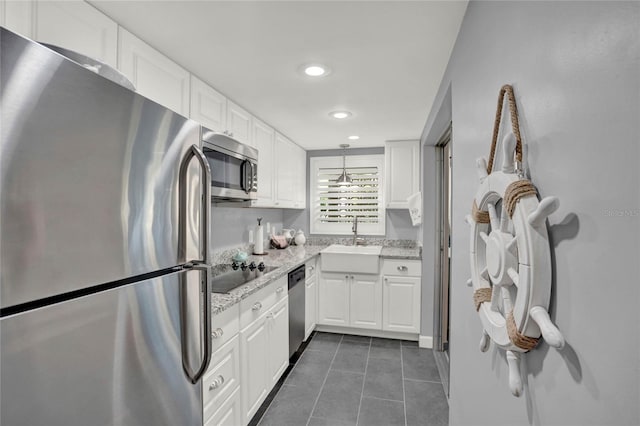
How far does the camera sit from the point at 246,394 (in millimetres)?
1827

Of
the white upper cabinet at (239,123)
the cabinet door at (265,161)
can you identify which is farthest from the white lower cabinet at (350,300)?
the white upper cabinet at (239,123)

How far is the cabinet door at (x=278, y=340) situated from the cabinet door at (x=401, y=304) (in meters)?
1.29

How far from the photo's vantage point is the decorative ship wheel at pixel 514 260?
1.87 ft

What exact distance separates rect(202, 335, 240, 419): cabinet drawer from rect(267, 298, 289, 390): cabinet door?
478 millimetres

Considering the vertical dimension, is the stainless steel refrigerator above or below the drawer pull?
above

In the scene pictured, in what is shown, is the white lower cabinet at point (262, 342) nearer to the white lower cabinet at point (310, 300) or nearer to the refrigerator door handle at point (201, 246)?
the white lower cabinet at point (310, 300)

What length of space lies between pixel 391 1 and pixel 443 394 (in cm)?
262

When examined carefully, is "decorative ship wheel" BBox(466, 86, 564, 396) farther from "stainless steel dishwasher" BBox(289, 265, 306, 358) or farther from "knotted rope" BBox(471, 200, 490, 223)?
"stainless steel dishwasher" BBox(289, 265, 306, 358)

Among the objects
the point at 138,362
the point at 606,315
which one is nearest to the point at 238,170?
the point at 138,362

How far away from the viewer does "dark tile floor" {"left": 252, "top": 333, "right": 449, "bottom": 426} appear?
204 centimetres

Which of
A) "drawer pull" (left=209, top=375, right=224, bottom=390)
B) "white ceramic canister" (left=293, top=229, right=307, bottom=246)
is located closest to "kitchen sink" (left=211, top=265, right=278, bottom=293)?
"drawer pull" (left=209, top=375, right=224, bottom=390)

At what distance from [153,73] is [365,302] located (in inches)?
113

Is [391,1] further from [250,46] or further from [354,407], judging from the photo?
[354,407]

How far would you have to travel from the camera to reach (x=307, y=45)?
1535 mm
